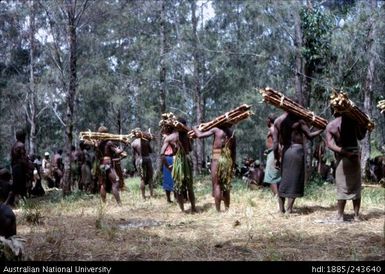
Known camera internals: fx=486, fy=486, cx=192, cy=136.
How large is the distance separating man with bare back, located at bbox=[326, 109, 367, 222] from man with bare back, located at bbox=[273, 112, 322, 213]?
0.75 m

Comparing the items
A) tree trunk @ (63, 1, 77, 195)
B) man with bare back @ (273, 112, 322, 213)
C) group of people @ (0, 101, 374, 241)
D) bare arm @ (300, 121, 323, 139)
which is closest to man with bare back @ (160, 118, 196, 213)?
group of people @ (0, 101, 374, 241)

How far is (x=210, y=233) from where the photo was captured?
21.4 feet

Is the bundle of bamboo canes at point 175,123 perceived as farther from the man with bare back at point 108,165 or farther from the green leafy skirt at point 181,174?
the man with bare back at point 108,165

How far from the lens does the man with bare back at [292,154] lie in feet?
25.5

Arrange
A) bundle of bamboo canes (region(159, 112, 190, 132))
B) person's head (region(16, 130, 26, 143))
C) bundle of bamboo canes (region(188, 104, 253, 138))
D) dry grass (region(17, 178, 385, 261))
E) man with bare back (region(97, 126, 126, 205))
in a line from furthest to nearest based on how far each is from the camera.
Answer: man with bare back (region(97, 126, 126, 205)), person's head (region(16, 130, 26, 143)), bundle of bamboo canes (region(159, 112, 190, 132)), bundle of bamboo canes (region(188, 104, 253, 138)), dry grass (region(17, 178, 385, 261))

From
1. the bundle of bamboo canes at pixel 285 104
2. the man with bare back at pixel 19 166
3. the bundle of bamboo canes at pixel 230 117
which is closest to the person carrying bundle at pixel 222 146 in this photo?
the bundle of bamboo canes at pixel 230 117

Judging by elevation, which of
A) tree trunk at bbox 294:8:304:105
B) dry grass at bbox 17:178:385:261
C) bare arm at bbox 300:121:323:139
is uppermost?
tree trunk at bbox 294:8:304:105

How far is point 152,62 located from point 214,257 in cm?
1972

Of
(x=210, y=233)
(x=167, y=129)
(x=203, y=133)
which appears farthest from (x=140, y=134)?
(x=210, y=233)

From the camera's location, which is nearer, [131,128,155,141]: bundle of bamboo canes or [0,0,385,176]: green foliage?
[131,128,155,141]: bundle of bamboo canes

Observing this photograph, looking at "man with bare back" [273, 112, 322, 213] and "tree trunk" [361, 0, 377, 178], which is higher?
"tree trunk" [361, 0, 377, 178]

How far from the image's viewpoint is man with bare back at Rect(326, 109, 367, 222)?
6934mm

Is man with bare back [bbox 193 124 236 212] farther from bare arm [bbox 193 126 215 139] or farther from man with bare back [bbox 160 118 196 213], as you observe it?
man with bare back [bbox 160 118 196 213]

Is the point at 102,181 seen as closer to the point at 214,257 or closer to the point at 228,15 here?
the point at 214,257
